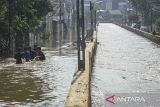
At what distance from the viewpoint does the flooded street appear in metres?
13.9

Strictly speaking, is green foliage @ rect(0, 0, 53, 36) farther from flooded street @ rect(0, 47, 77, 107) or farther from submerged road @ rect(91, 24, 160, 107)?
submerged road @ rect(91, 24, 160, 107)

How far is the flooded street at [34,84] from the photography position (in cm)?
1385

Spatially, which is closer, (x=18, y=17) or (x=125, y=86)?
(x=125, y=86)

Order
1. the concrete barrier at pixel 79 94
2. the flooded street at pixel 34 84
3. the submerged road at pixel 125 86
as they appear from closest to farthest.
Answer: the concrete barrier at pixel 79 94 < the flooded street at pixel 34 84 < the submerged road at pixel 125 86

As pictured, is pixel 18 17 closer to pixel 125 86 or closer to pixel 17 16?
pixel 17 16

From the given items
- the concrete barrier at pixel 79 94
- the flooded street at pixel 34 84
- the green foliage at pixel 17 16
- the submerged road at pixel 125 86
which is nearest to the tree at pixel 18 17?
the green foliage at pixel 17 16

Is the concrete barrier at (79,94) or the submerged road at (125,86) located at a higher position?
the concrete barrier at (79,94)

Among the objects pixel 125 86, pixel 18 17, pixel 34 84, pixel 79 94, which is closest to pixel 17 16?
pixel 18 17

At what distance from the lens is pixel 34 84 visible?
17.4m

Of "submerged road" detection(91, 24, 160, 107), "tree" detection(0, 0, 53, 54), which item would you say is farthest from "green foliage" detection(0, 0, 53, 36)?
"submerged road" detection(91, 24, 160, 107)

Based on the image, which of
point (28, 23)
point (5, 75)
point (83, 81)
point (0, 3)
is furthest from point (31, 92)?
point (28, 23)

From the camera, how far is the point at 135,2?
91.2 m

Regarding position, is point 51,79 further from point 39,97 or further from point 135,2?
point 135,2

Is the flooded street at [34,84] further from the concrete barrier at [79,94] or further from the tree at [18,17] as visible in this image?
the tree at [18,17]
